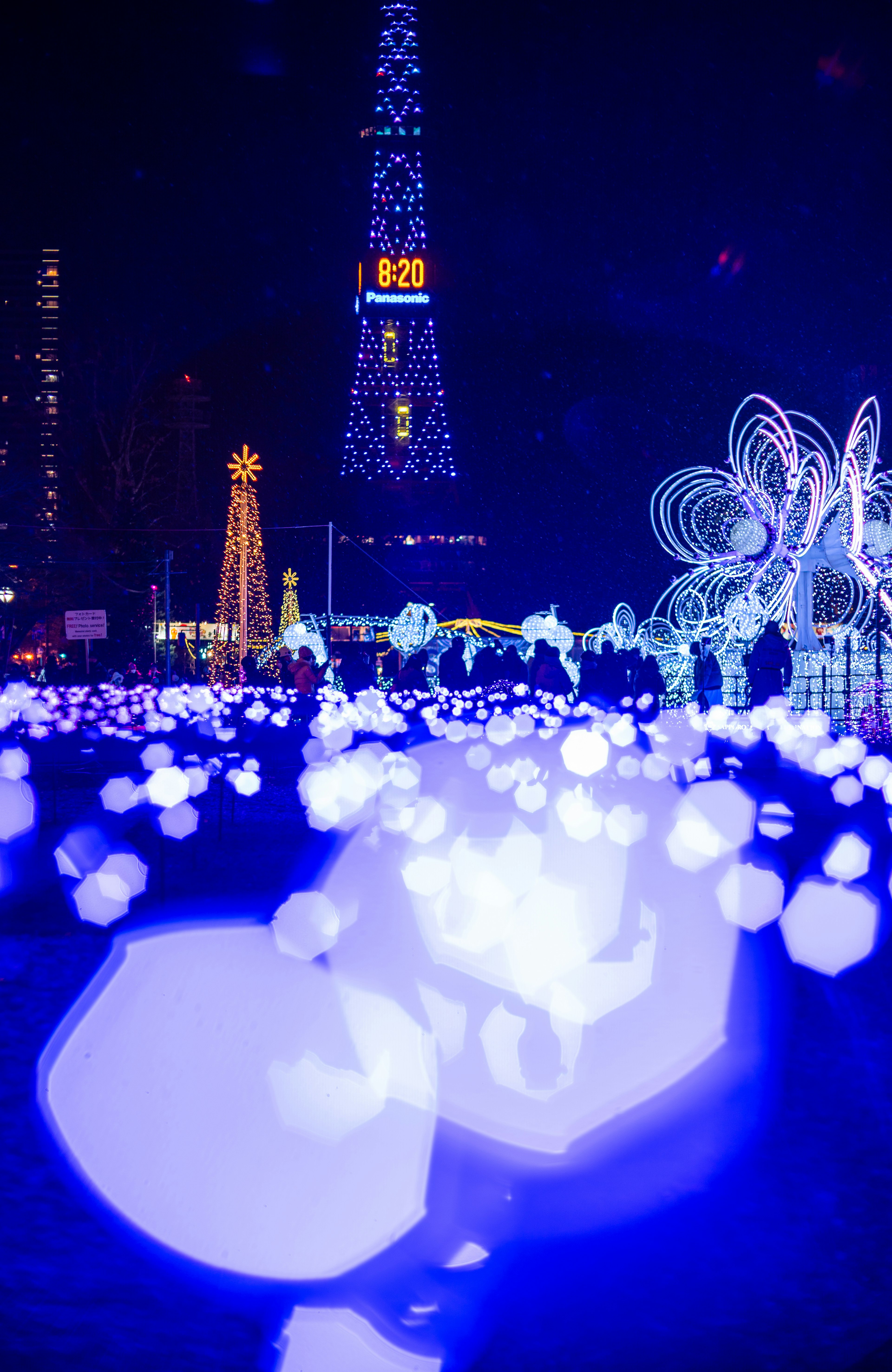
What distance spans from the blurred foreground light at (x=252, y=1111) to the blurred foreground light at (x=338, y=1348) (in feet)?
0.17

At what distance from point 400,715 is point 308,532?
4317cm

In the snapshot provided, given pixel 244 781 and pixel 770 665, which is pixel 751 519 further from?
pixel 244 781

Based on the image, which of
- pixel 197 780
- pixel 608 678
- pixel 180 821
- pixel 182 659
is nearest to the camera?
pixel 180 821

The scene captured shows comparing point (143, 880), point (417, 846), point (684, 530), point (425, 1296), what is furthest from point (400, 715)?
point (425, 1296)

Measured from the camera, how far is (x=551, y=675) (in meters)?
18.1

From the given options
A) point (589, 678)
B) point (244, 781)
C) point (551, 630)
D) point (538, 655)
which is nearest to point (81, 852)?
point (244, 781)

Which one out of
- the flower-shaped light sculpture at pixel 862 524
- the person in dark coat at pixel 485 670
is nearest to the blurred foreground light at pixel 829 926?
the person in dark coat at pixel 485 670

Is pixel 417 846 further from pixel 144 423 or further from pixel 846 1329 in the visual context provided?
pixel 144 423

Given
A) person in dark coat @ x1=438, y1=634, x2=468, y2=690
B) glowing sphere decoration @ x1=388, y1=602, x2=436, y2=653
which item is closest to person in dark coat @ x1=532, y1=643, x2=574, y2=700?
person in dark coat @ x1=438, y1=634, x2=468, y2=690

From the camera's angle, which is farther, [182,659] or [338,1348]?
[182,659]

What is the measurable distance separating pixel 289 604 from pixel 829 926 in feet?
140

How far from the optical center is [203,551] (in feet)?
141

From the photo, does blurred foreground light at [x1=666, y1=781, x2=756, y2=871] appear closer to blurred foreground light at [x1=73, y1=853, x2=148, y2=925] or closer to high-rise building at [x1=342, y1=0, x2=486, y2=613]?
blurred foreground light at [x1=73, y1=853, x2=148, y2=925]

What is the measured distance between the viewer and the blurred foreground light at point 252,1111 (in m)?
3.42
